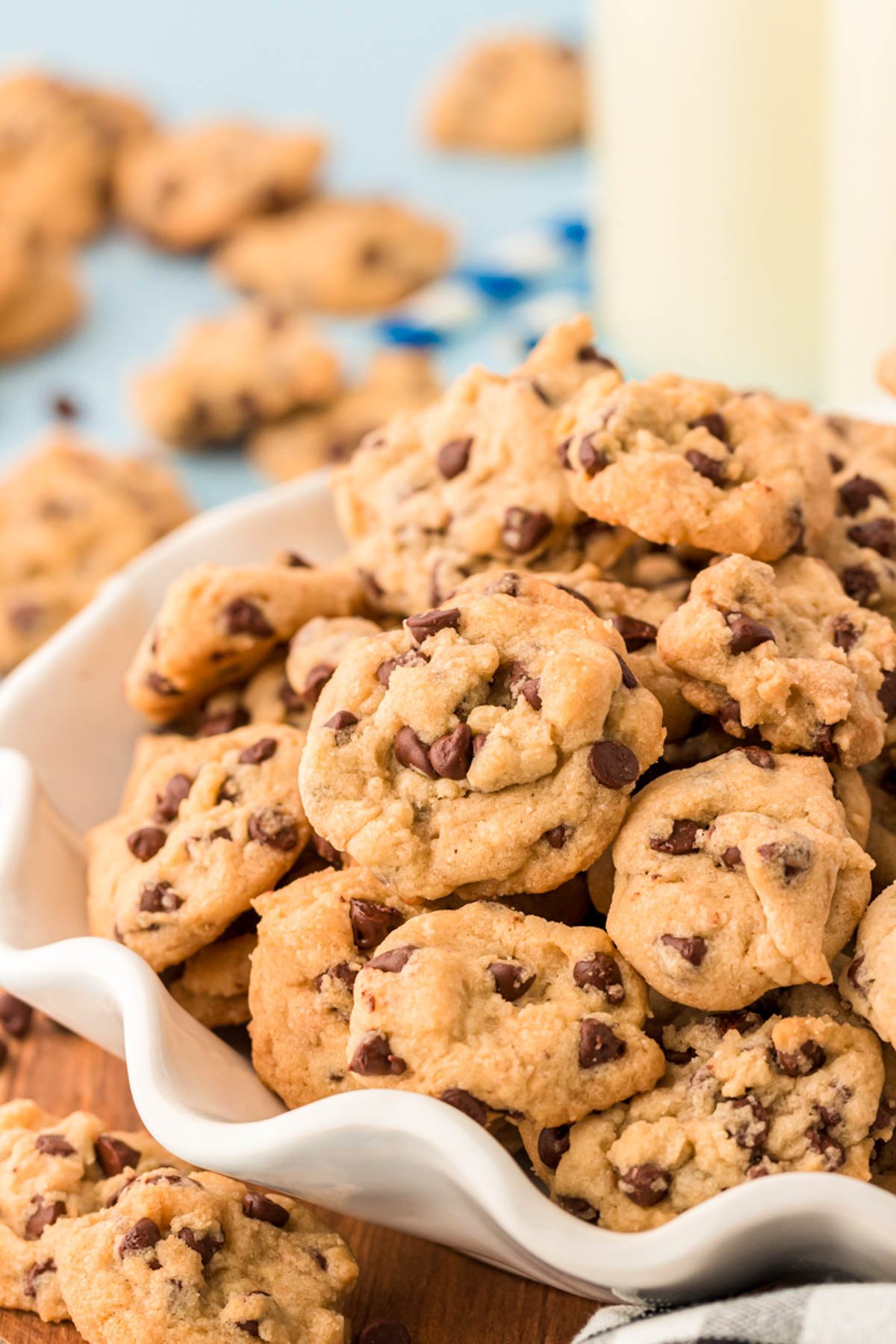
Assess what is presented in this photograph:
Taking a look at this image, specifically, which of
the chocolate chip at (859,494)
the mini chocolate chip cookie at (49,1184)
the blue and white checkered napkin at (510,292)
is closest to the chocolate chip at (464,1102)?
the mini chocolate chip cookie at (49,1184)

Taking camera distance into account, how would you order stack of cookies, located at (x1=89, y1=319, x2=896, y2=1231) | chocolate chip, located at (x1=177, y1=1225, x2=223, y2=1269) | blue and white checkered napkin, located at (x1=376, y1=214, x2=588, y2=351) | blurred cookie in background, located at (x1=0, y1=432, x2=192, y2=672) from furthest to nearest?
1. blue and white checkered napkin, located at (x1=376, y1=214, x2=588, y2=351)
2. blurred cookie in background, located at (x1=0, y1=432, x2=192, y2=672)
3. chocolate chip, located at (x1=177, y1=1225, x2=223, y2=1269)
4. stack of cookies, located at (x1=89, y1=319, x2=896, y2=1231)

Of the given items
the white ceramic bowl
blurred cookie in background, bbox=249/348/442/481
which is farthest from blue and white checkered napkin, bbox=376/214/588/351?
the white ceramic bowl

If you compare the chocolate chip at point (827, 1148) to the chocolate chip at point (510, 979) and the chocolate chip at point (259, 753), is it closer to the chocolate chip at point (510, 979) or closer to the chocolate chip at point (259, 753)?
the chocolate chip at point (510, 979)

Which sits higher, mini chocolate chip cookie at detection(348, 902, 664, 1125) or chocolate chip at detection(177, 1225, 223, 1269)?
mini chocolate chip cookie at detection(348, 902, 664, 1125)

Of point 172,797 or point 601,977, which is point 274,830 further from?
point 601,977

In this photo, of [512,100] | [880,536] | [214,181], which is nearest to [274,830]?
[880,536]

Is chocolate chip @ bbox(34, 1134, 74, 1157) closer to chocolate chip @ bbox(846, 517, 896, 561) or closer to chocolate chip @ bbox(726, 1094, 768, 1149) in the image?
chocolate chip @ bbox(726, 1094, 768, 1149)
